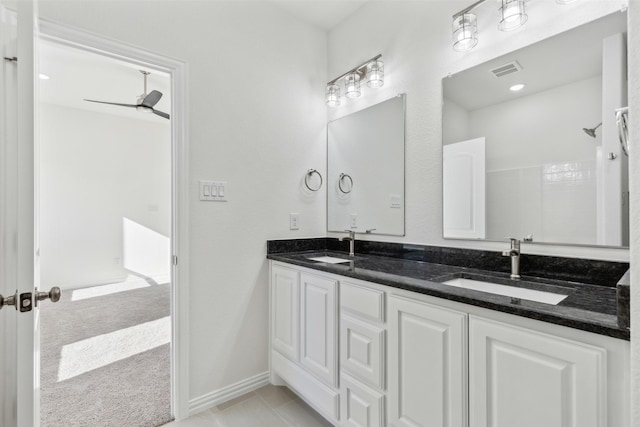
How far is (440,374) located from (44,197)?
5.44 m

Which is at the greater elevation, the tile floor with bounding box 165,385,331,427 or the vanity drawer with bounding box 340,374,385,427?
the vanity drawer with bounding box 340,374,385,427

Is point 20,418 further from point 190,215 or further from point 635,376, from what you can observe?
point 635,376

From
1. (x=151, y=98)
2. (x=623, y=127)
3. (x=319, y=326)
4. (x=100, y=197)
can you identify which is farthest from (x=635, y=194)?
(x=100, y=197)

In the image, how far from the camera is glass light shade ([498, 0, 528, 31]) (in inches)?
53.4

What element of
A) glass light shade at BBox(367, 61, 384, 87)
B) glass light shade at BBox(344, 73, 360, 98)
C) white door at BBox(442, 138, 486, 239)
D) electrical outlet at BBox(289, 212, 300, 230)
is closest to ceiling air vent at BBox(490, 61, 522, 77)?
white door at BBox(442, 138, 486, 239)

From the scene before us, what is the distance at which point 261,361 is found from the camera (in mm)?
2070

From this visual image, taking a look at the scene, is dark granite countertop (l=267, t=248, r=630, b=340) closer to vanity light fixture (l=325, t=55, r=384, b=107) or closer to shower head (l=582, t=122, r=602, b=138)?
shower head (l=582, t=122, r=602, b=138)

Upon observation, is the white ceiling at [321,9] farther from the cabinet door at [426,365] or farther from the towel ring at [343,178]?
the cabinet door at [426,365]

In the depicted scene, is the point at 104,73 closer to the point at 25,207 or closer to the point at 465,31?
the point at 25,207

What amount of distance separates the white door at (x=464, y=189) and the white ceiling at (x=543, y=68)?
0.74ft

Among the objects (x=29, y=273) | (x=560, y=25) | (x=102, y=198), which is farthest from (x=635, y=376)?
(x=102, y=198)

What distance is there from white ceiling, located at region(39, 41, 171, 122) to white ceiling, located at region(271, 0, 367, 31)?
124cm

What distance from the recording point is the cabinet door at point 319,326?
157 centimetres

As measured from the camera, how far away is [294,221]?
2248 mm
